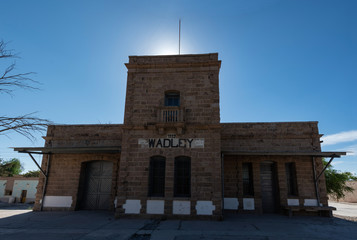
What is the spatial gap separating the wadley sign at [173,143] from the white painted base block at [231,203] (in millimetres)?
3851

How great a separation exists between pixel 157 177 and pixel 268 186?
660 centimetres

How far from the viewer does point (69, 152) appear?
12094mm

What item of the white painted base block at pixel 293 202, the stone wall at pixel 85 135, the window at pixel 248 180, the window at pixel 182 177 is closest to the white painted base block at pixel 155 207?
the window at pixel 182 177

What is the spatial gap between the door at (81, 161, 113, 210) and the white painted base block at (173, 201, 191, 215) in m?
4.84

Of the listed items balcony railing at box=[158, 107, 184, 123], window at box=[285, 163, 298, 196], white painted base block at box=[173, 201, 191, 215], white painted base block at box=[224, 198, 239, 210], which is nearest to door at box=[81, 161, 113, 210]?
white painted base block at box=[173, 201, 191, 215]

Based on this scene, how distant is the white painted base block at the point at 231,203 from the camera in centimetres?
1115

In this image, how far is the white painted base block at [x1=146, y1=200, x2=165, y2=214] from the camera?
9.16m

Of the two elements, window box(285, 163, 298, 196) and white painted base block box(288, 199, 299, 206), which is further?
window box(285, 163, 298, 196)

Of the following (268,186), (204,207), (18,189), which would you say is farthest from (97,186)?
(18,189)

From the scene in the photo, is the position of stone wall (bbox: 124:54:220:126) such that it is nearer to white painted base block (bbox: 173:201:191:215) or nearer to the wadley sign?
the wadley sign

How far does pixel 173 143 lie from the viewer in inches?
387

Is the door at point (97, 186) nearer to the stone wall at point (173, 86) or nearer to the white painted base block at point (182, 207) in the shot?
the stone wall at point (173, 86)

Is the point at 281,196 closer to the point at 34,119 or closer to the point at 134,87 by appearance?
the point at 134,87

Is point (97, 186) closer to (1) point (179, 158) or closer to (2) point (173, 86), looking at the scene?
(1) point (179, 158)
